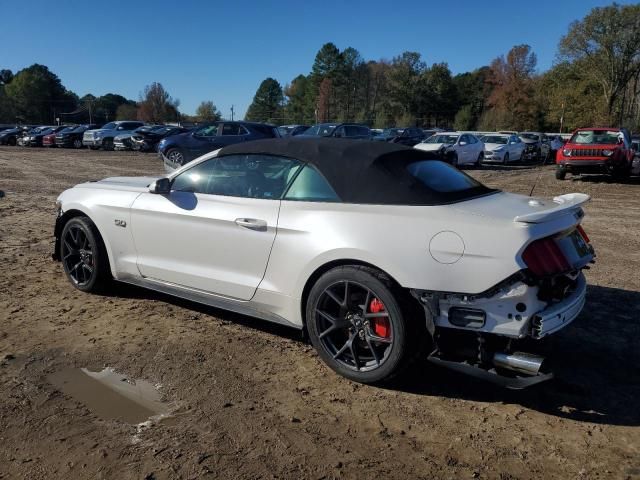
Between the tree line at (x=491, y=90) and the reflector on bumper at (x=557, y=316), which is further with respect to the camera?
the tree line at (x=491, y=90)

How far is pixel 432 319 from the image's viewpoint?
3277 mm

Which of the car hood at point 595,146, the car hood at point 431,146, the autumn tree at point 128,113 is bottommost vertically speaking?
the car hood at point 431,146

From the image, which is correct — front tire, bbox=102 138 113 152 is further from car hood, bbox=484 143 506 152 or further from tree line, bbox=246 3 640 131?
tree line, bbox=246 3 640 131

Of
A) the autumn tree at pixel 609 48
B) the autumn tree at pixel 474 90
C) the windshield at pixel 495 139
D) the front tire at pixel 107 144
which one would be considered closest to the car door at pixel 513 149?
the windshield at pixel 495 139

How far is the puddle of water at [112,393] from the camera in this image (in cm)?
323

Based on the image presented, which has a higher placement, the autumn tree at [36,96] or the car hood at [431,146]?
the autumn tree at [36,96]

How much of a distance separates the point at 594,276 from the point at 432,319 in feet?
12.3

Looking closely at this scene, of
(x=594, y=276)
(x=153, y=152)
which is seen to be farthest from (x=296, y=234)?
(x=153, y=152)

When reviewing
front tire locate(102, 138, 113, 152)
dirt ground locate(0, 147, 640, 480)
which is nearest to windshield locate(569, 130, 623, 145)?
dirt ground locate(0, 147, 640, 480)

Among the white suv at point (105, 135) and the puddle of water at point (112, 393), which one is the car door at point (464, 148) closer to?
the puddle of water at point (112, 393)

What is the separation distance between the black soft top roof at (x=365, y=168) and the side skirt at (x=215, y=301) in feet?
3.35

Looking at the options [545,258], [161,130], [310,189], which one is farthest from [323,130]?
[545,258]

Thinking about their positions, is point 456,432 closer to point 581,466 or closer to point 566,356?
point 581,466

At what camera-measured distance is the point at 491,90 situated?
83312 mm
